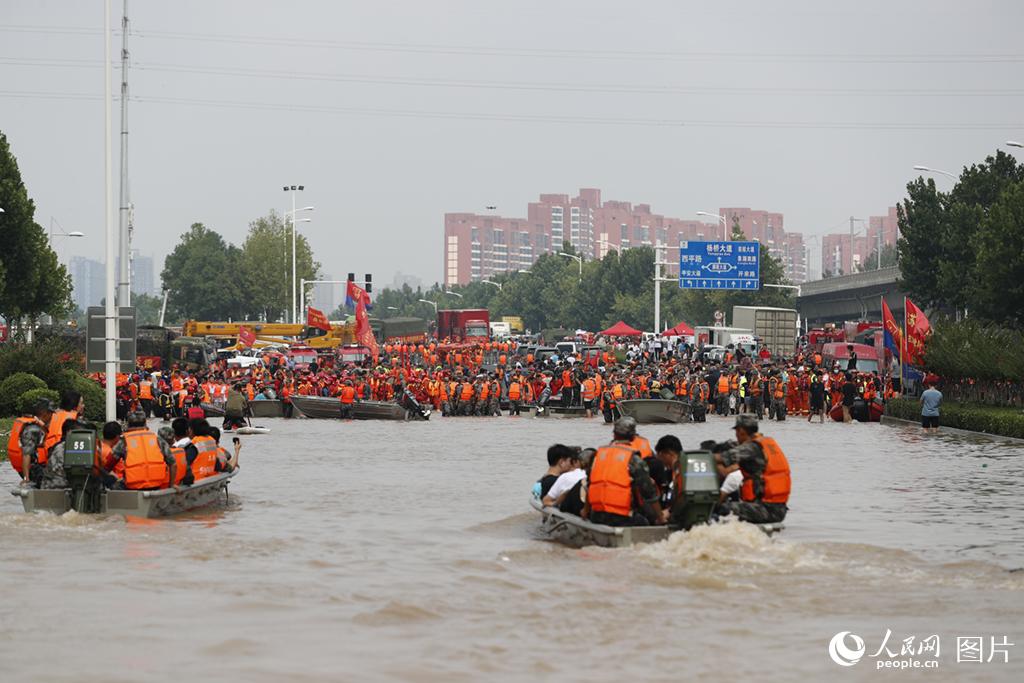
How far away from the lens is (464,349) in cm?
8012

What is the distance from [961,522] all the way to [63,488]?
11.4 metres

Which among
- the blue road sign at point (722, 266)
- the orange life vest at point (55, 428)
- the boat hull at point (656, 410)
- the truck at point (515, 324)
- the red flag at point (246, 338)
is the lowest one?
the boat hull at point (656, 410)

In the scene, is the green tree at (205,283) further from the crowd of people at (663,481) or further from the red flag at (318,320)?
the crowd of people at (663,481)

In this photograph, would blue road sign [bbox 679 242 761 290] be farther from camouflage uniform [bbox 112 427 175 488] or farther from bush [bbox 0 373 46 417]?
camouflage uniform [bbox 112 427 175 488]

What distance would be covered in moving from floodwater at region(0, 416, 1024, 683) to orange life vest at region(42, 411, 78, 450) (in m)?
0.96

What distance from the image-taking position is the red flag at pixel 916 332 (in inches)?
1667

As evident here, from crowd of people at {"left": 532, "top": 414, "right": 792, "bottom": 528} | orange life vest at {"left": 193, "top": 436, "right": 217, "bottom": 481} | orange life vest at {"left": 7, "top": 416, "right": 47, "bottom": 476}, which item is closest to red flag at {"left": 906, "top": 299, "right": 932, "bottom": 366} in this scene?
orange life vest at {"left": 193, "top": 436, "right": 217, "bottom": 481}

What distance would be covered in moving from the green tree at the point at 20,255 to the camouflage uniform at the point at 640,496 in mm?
35685

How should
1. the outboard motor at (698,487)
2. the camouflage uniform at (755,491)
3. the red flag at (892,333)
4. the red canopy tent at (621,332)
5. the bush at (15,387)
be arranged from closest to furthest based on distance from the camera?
the outboard motor at (698,487) → the camouflage uniform at (755,491) → the bush at (15,387) → the red flag at (892,333) → the red canopy tent at (621,332)

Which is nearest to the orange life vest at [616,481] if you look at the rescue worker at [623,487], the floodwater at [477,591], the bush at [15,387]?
the rescue worker at [623,487]

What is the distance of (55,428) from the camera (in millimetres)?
19000

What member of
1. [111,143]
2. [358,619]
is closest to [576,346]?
[111,143]

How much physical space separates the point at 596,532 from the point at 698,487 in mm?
1184

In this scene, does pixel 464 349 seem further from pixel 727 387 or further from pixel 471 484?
pixel 471 484
